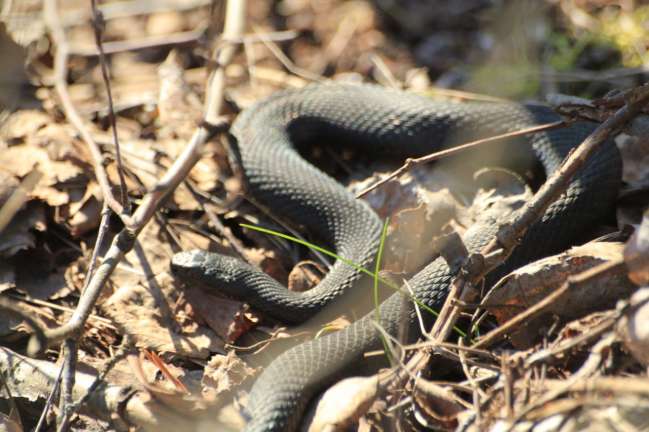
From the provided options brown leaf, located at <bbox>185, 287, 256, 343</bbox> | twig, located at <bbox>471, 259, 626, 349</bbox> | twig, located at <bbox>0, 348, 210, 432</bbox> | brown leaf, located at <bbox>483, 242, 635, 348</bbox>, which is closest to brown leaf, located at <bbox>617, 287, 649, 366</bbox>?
twig, located at <bbox>471, 259, 626, 349</bbox>

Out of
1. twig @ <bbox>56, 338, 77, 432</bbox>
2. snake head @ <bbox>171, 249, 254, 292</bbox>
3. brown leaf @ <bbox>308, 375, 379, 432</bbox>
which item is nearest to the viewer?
twig @ <bbox>56, 338, 77, 432</bbox>

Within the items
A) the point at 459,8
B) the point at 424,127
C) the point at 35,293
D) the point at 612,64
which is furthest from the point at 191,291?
the point at 459,8

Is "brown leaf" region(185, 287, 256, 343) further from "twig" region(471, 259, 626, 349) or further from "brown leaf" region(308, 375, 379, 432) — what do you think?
"twig" region(471, 259, 626, 349)

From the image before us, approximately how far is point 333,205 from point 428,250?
3.35 feet

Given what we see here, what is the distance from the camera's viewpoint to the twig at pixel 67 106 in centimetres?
441

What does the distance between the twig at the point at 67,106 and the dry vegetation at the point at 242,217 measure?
0.03 m

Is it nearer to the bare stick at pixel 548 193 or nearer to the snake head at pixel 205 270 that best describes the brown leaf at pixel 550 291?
the bare stick at pixel 548 193

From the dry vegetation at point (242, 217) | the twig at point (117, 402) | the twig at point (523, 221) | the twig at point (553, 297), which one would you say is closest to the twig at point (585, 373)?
the dry vegetation at point (242, 217)

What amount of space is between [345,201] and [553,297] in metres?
2.63

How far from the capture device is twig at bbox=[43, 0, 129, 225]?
14.5 ft

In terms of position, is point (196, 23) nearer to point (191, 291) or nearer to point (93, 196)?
point (93, 196)

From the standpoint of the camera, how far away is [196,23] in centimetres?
815

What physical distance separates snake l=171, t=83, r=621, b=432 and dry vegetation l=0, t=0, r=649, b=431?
18 centimetres

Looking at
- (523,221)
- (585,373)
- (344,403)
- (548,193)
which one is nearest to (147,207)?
(344,403)
